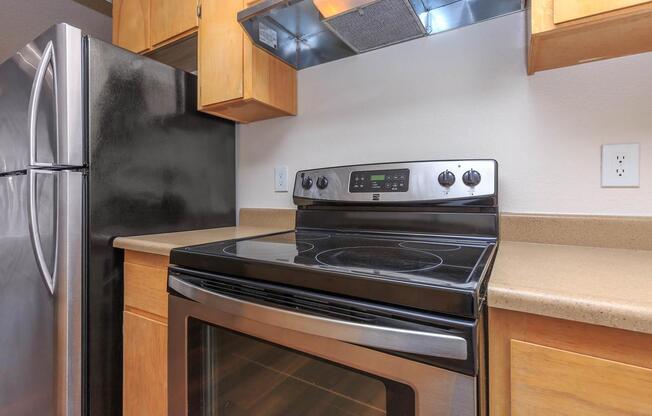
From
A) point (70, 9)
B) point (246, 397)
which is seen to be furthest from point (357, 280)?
point (70, 9)

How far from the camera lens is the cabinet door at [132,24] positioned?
156 cm

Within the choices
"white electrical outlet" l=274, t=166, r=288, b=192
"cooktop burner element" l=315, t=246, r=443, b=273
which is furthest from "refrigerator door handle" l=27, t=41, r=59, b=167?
"cooktop burner element" l=315, t=246, r=443, b=273

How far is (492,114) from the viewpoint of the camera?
1.10 meters

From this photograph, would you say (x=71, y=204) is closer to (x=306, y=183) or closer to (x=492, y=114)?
(x=306, y=183)

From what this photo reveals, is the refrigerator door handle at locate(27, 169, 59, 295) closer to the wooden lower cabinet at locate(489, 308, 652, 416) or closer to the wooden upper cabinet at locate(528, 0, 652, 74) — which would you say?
the wooden lower cabinet at locate(489, 308, 652, 416)

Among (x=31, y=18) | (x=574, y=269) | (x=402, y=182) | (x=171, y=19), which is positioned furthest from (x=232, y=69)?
(x=31, y=18)

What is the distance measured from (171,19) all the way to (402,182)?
125cm

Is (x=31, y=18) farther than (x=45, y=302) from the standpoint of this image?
Yes

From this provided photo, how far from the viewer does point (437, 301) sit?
535 mm

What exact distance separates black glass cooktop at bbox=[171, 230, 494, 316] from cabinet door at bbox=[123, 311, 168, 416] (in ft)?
1.15

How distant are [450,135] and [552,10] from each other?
47 cm

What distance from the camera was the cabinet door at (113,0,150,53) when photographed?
1559 mm

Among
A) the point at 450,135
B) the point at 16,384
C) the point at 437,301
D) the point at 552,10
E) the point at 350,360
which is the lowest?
the point at 16,384

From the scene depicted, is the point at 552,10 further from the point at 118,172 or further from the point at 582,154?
the point at 118,172
